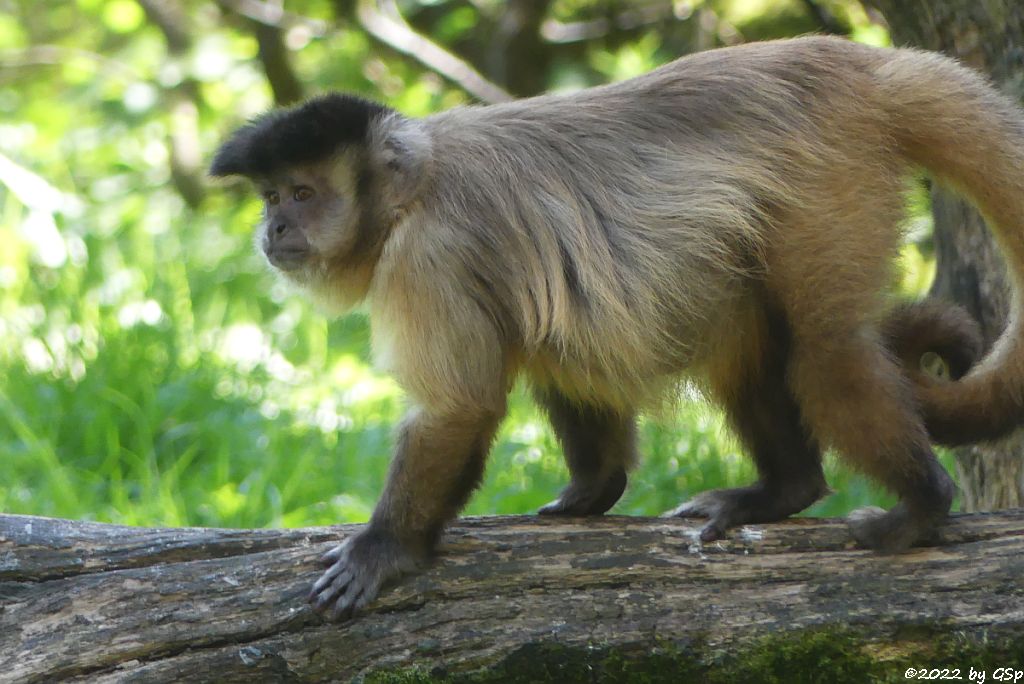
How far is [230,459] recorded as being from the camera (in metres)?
7.52

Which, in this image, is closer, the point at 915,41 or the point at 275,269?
the point at 275,269

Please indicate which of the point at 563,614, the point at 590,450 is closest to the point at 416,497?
the point at 563,614

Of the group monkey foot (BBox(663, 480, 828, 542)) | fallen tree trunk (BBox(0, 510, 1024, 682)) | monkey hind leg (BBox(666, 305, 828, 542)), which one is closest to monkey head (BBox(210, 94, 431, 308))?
fallen tree trunk (BBox(0, 510, 1024, 682))

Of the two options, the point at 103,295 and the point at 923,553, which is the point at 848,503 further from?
the point at 103,295

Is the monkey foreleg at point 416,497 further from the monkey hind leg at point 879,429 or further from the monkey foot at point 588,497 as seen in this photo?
the monkey hind leg at point 879,429

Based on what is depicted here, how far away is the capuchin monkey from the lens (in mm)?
4531

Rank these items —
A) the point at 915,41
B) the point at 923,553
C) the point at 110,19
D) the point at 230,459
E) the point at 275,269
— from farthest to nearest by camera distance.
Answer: the point at 110,19, the point at 230,459, the point at 915,41, the point at 275,269, the point at 923,553

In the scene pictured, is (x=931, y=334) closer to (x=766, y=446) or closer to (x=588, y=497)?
(x=766, y=446)

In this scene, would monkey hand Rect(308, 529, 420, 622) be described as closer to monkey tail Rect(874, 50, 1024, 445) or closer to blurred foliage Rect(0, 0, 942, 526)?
blurred foliage Rect(0, 0, 942, 526)

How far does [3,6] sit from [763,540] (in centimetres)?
1136

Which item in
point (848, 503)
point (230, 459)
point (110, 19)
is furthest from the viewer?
point (110, 19)

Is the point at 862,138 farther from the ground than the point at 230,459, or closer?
farther from the ground

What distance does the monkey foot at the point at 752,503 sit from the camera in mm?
4926

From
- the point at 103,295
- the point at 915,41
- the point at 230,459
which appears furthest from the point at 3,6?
the point at 915,41
